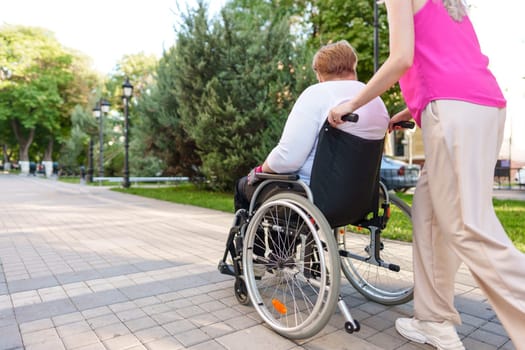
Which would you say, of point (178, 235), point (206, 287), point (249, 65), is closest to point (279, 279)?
point (206, 287)

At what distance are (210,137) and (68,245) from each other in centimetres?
613

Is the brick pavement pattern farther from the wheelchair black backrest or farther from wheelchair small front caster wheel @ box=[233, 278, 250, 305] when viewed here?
the wheelchair black backrest

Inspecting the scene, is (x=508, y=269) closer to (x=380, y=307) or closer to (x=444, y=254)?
(x=444, y=254)

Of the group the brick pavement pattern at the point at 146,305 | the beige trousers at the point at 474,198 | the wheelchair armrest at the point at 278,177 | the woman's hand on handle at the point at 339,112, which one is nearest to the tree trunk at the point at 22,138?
the brick pavement pattern at the point at 146,305

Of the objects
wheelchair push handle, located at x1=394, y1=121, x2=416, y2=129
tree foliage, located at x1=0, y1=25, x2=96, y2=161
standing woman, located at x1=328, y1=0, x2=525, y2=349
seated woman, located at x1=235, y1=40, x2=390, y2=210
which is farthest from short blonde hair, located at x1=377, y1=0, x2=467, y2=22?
tree foliage, located at x1=0, y1=25, x2=96, y2=161

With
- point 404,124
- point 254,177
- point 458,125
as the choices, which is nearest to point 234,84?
point 254,177

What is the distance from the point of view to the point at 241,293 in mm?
2693

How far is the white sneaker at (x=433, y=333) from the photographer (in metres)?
2.02

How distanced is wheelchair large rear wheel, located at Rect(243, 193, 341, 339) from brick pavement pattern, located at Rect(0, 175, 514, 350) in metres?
0.18

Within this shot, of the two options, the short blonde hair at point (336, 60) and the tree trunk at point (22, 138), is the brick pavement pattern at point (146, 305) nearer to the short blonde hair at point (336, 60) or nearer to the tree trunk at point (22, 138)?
the short blonde hair at point (336, 60)

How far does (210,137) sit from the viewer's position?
10.6 m

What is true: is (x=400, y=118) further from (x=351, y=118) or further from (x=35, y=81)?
(x=35, y=81)

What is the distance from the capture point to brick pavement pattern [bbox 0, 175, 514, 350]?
2.20 m

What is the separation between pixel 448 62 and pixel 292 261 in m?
1.41
